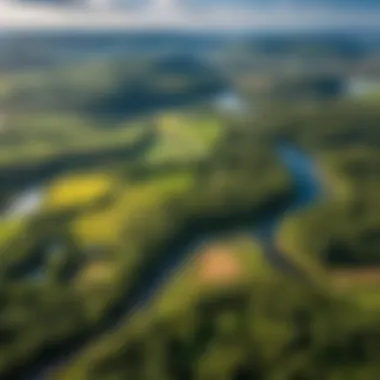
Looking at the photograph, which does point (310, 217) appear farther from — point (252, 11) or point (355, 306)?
point (252, 11)

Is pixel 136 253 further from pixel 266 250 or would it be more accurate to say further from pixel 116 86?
pixel 116 86

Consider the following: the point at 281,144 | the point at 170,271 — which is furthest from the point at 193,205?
the point at 281,144

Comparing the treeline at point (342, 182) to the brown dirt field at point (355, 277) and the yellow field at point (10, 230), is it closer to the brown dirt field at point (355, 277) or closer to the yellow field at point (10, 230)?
the brown dirt field at point (355, 277)

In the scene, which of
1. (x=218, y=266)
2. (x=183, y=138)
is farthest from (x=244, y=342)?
(x=183, y=138)

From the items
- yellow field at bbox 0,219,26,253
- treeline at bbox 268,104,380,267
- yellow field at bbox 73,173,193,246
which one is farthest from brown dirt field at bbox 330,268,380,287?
yellow field at bbox 0,219,26,253

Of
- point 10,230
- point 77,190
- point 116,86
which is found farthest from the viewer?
point 116,86
